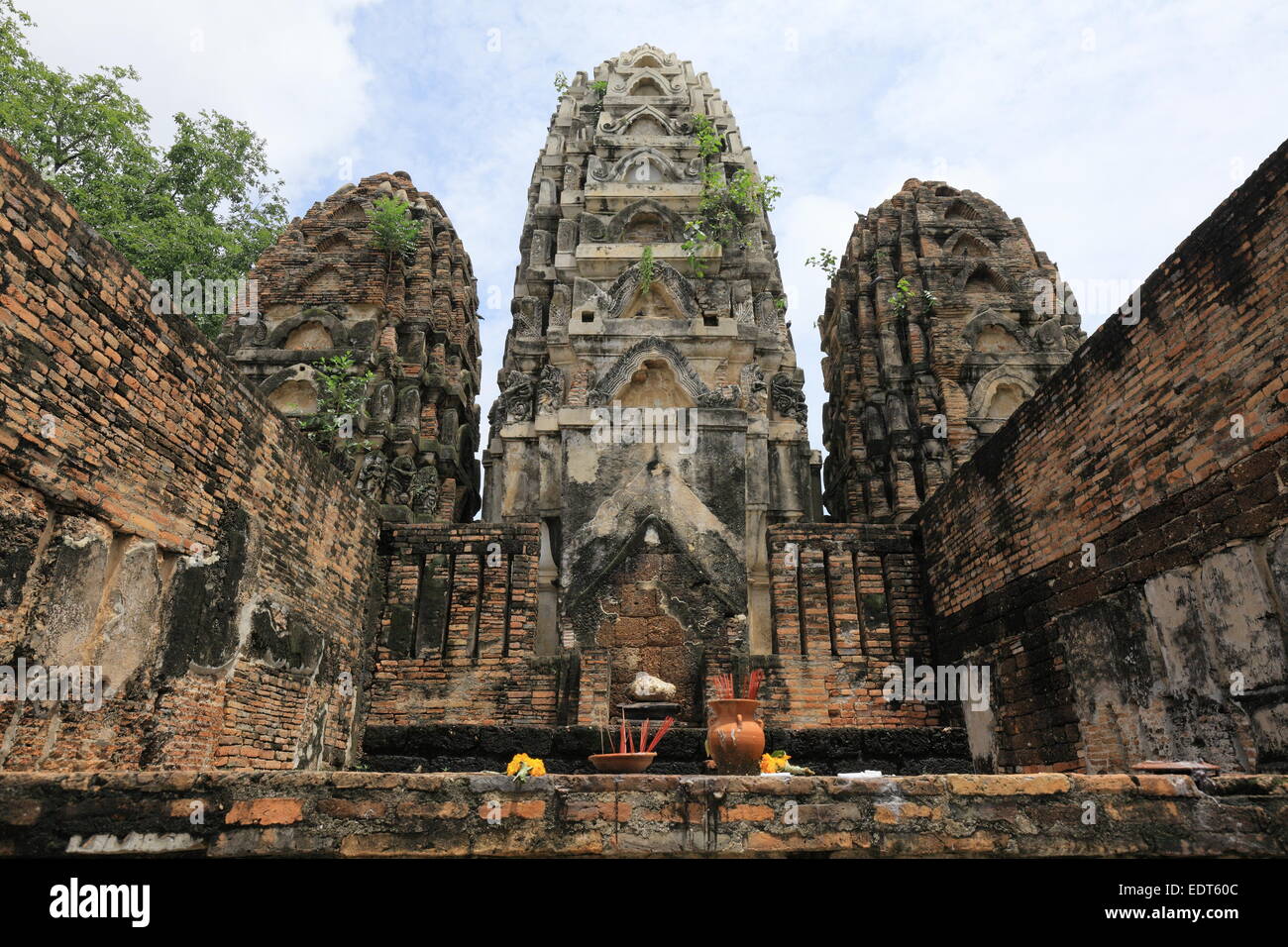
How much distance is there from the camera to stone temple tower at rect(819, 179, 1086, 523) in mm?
15703

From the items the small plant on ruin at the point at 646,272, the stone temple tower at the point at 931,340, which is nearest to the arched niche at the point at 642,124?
the small plant on ruin at the point at 646,272

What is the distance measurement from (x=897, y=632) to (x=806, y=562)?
4.60 feet

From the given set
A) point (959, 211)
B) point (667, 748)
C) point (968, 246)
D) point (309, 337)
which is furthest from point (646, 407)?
point (959, 211)

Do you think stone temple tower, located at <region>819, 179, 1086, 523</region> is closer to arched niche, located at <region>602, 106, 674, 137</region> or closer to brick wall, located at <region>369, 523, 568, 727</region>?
arched niche, located at <region>602, 106, 674, 137</region>

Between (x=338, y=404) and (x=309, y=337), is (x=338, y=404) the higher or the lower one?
the lower one

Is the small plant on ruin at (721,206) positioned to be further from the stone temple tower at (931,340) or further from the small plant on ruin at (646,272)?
the stone temple tower at (931,340)

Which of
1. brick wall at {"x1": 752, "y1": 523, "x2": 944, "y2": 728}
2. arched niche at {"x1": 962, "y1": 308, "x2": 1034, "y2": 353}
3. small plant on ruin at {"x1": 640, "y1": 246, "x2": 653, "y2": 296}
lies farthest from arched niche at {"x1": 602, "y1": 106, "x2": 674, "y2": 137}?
brick wall at {"x1": 752, "y1": 523, "x2": 944, "y2": 728}

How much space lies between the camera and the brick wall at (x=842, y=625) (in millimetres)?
9039

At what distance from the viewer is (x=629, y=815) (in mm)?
2990

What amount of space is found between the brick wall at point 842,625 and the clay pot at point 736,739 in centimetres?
403

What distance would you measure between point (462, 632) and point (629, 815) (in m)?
6.68

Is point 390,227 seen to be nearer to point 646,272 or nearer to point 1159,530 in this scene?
point 646,272

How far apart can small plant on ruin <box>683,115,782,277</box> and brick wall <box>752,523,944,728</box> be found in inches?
246
